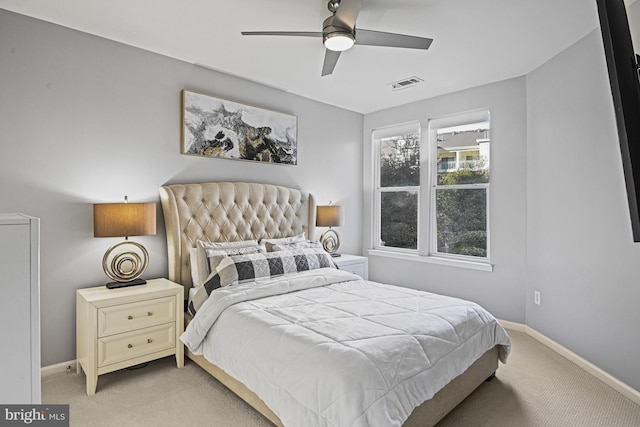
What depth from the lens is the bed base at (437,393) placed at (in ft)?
6.12

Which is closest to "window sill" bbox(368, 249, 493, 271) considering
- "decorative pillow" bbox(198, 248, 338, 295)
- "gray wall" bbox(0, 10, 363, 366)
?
"decorative pillow" bbox(198, 248, 338, 295)

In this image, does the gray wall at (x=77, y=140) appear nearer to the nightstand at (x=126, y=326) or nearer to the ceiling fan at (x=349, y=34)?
the nightstand at (x=126, y=326)

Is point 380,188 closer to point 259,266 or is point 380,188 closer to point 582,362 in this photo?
point 259,266

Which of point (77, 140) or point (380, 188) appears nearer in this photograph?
point (77, 140)

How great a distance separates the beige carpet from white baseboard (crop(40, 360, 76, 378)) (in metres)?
0.05

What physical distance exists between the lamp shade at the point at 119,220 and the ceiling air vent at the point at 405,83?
2884 mm

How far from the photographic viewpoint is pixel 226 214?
3457 mm

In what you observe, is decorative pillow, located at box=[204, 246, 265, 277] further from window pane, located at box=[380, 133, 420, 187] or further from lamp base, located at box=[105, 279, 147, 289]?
window pane, located at box=[380, 133, 420, 187]

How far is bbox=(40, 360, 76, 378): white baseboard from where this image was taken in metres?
2.59

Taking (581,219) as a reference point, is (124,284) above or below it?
below

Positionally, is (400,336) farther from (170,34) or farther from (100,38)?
(100,38)

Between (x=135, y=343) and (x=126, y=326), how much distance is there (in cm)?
15

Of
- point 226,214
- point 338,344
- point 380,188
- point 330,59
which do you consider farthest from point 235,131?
point 338,344

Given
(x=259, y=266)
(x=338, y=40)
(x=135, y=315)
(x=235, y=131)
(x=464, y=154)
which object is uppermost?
(x=338, y=40)
